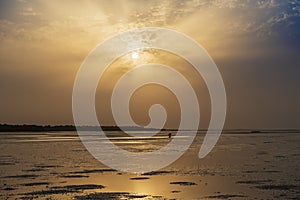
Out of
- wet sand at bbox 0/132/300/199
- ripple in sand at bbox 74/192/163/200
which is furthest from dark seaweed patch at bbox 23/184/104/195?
ripple in sand at bbox 74/192/163/200

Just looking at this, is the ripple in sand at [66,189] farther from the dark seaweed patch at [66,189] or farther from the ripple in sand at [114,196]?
the ripple in sand at [114,196]

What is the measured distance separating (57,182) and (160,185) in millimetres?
5876

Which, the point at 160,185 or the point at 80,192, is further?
the point at 160,185

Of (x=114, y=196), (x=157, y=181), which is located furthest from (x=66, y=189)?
(x=157, y=181)

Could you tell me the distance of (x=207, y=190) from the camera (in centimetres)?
2155

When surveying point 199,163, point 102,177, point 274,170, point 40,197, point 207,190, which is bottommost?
point 40,197

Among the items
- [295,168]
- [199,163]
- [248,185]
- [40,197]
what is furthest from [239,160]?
[40,197]

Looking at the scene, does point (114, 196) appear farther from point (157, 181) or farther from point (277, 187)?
point (277, 187)

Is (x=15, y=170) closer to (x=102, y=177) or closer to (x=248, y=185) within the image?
(x=102, y=177)

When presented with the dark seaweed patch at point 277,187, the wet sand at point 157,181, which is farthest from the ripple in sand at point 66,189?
the dark seaweed patch at point 277,187

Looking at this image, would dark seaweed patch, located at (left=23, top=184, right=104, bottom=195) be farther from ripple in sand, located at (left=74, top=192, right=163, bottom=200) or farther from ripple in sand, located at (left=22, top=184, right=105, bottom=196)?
ripple in sand, located at (left=74, top=192, right=163, bottom=200)

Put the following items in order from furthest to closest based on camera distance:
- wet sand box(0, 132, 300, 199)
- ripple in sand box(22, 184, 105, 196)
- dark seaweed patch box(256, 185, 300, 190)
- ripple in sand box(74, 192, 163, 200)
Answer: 1. dark seaweed patch box(256, 185, 300, 190)
2. ripple in sand box(22, 184, 105, 196)
3. wet sand box(0, 132, 300, 199)
4. ripple in sand box(74, 192, 163, 200)

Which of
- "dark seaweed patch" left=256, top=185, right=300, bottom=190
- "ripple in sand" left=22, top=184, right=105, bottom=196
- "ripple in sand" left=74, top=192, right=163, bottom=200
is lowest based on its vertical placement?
"ripple in sand" left=74, top=192, right=163, bottom=200

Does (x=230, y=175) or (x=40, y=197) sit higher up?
(x=230, y=175)
